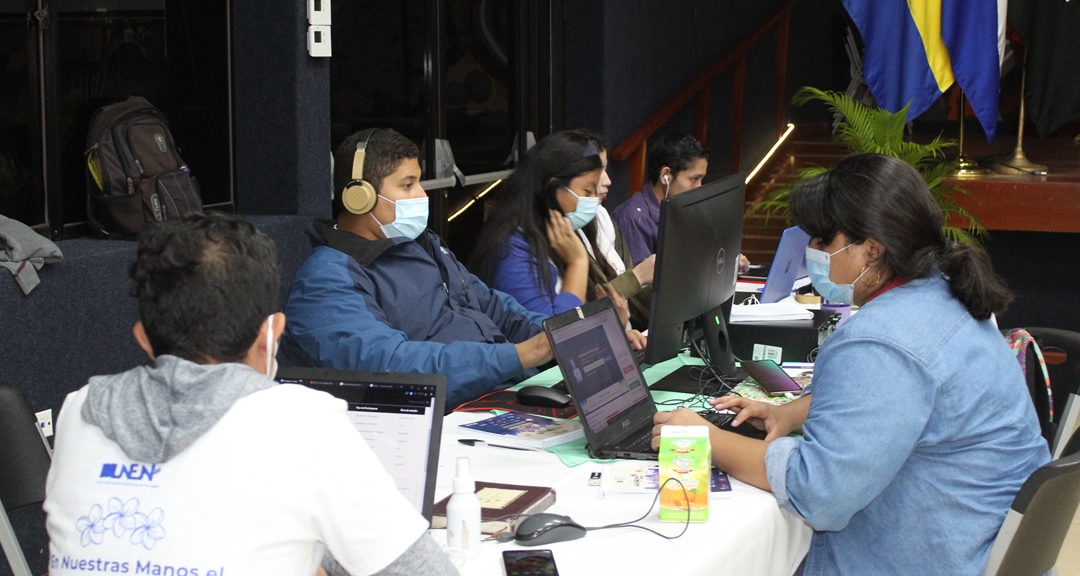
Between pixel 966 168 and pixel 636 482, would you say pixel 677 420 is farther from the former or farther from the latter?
pixel 966 168

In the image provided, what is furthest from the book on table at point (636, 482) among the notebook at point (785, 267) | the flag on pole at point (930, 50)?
the flag on pole at point (930, 50)

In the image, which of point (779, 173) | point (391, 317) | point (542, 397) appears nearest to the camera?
point (542, 397)

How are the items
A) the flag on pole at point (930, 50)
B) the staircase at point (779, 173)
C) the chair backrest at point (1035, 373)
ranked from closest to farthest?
the chair backrest at point (1035, 373) → the flag on pole at point (930, 50) → the staircase at point (779, 173)

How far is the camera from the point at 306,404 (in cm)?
113

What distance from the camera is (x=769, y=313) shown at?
3014mm

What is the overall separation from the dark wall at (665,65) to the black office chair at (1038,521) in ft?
12.9

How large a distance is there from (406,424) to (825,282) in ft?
2.93

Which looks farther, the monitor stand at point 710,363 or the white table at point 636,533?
the monitor stand at point 710,363

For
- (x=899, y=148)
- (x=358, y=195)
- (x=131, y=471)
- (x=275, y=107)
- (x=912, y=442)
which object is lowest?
(x=912, y=442)

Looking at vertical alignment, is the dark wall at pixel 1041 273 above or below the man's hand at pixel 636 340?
below

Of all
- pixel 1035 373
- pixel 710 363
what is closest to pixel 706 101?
pixel 710 363

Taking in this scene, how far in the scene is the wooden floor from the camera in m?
5.00

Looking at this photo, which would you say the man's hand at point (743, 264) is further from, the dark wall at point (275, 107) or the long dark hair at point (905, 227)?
the long dark hair at point (905, 227)

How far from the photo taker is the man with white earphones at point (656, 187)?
4309 mm
